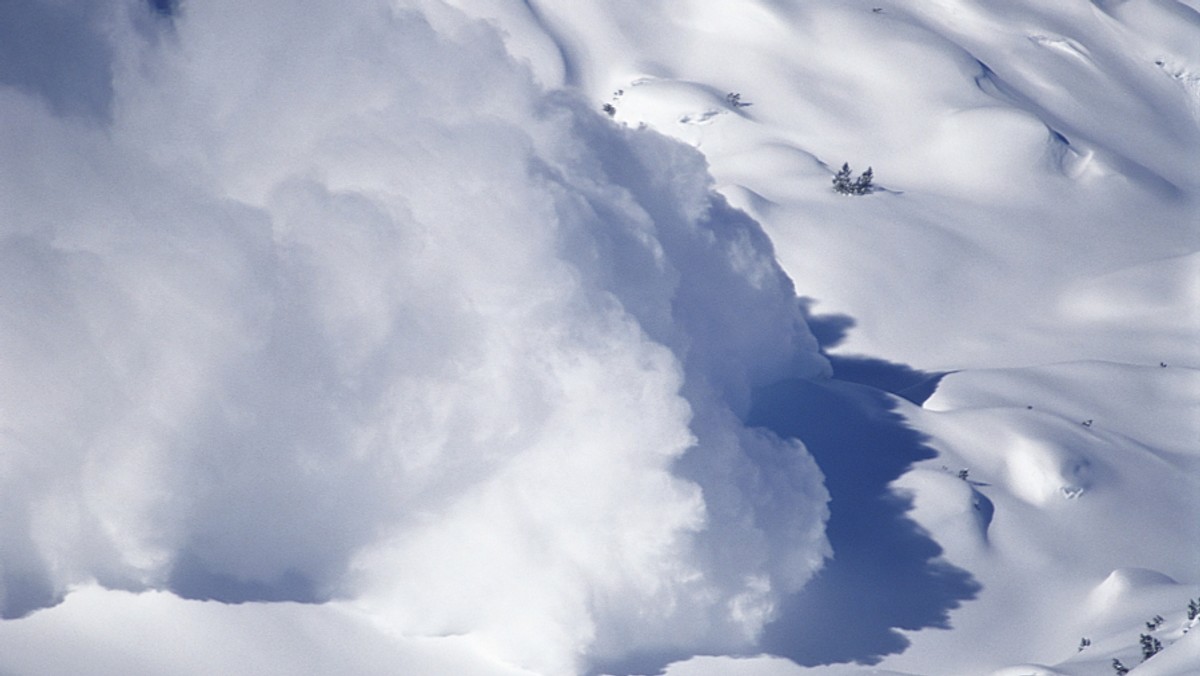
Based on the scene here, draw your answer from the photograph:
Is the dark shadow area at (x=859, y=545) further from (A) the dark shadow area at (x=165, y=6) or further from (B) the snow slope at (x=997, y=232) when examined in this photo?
(A) the dark shadow area at (x=165, y=6)

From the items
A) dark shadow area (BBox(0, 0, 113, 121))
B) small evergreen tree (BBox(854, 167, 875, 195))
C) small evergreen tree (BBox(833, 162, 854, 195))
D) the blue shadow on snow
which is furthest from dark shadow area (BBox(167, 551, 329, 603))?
small evergreen tree (BBox(854, 167, 875, 195))

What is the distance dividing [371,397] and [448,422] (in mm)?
1018

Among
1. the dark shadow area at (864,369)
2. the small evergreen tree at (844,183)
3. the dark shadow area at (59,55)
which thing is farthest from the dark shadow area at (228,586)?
the small evergreen tree at (844,183)

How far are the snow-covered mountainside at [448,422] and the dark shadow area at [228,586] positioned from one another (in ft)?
0.14

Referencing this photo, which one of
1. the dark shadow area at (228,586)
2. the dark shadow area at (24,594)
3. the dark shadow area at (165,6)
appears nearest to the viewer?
the dark shadow area at (24,594)

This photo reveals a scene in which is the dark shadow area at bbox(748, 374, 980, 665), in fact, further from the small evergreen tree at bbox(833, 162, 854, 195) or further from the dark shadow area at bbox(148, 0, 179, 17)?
the dark shadow area at bbox(148, 0, 179, 17)

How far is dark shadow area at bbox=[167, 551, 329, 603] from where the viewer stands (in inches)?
568

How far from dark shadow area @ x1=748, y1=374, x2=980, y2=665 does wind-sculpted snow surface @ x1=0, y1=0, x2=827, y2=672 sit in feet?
2.42

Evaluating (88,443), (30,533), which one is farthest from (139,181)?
(30,533)

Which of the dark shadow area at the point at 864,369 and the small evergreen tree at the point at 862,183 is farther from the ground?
the small evergreen tree at the point at 862,183

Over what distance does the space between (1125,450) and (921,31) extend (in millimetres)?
21749

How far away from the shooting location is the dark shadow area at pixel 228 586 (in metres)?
14.4

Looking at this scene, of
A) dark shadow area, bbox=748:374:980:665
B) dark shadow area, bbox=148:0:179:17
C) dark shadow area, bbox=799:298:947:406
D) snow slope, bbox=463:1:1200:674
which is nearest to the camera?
dark shadow area, bbox=748:374:980:665

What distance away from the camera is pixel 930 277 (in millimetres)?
28703
